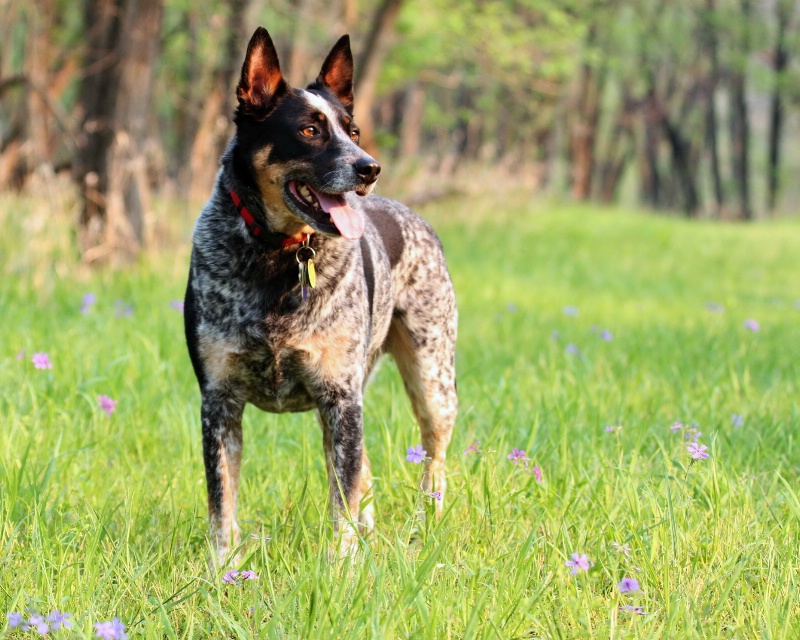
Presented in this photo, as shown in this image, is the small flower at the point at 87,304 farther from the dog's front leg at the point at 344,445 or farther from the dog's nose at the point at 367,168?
the dog's nose at the point at 367,168

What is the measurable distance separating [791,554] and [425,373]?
1.84m

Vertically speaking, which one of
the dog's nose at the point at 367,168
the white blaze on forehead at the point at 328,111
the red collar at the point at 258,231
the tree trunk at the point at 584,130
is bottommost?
the tree trunk at the point at 584,130

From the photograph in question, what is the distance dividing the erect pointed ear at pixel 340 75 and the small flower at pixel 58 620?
234cm

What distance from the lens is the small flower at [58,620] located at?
2425 mm

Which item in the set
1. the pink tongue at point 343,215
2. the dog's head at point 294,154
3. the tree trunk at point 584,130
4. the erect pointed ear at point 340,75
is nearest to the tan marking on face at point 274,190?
the dog's head at point 294,154

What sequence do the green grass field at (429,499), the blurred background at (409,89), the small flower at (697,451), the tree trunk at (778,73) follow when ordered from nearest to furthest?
1. the green grass field at (429,499)
2. the small flower at (697,451)
3. the blurred background at (409,89)
4. the tree trunk at (778,73)

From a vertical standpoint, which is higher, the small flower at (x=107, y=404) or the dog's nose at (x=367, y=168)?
the dog's nose at (x=367, y=168)

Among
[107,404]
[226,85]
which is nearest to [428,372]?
[107,404]

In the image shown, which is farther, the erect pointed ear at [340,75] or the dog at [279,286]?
the erect pointed ear at [340,75]

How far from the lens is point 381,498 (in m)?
3.93

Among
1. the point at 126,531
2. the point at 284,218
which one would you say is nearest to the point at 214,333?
the point at 284,218

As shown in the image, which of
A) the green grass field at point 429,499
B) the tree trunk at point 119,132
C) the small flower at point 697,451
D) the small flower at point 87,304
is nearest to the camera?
the green grass field at point 429,499

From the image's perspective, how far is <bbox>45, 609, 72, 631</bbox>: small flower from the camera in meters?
2.43

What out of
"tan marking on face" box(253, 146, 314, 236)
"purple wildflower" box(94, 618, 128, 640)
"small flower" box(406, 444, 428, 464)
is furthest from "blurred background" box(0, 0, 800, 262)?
"purple wildflower" box(94, 618, 128, 640)
